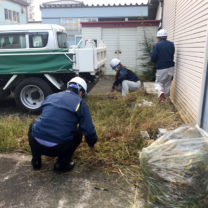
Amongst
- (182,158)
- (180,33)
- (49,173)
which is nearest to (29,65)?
(49,173)

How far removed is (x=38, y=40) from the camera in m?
6.09

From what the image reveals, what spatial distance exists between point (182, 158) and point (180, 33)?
13.7 ft

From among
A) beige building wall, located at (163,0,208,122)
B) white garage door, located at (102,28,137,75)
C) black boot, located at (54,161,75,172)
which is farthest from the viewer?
white garage door, located at (102,28,137,75)

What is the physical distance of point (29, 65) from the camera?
5.62 meters

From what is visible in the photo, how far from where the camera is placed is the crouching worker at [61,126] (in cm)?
277

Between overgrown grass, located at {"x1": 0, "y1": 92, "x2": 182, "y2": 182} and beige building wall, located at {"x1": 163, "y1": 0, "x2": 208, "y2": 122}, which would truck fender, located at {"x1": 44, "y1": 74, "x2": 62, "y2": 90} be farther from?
beige building wall, located at {"x1": 163, "y1": 0, "x2": 208, "y2": 122}

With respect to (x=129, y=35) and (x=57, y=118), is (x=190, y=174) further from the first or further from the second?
(x=129, y=35)

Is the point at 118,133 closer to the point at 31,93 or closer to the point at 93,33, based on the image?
the point at 31,93

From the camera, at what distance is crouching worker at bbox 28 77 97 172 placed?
2770 mm

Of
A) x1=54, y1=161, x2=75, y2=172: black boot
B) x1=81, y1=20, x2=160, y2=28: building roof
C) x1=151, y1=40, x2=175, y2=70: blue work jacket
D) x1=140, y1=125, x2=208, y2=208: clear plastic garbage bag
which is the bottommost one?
x1=54, y1=161, x2=75, y2=172: black boot

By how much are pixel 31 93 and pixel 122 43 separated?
7.26 meters

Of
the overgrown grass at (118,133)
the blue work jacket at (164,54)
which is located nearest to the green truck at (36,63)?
the overgrown grass at (118,133)

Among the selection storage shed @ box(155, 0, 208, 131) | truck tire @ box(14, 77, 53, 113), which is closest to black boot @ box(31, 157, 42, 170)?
storage shed @ box(155, 0, 208, 131)

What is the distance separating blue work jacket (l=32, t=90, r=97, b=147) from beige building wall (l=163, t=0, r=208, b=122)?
1639mm
